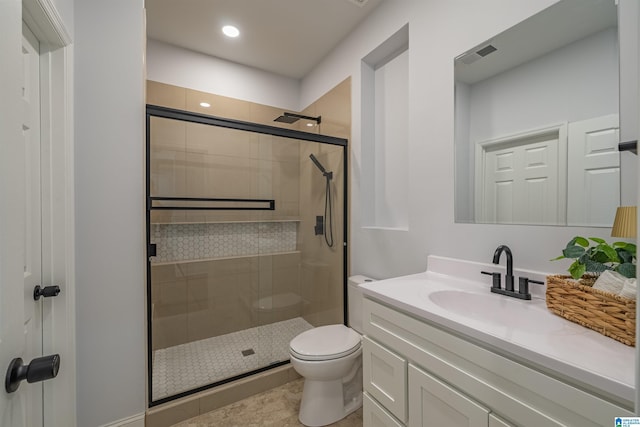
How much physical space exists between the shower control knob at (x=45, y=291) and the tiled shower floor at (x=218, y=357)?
73cm

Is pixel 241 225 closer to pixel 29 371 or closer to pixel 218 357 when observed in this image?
pixel 218 357

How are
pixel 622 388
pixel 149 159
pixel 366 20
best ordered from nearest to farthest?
1. pixel 622 388
2. pixel 149 159
3. pixel 366 20

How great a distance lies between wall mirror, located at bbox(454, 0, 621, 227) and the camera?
992 mm

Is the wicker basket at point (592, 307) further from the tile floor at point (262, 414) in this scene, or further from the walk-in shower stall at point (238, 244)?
the walk-in shower stall at point (238, 244)

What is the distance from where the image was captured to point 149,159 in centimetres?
159

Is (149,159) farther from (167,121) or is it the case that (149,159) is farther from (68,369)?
(68,369)

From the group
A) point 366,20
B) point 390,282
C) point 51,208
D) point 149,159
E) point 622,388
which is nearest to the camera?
point 622,388

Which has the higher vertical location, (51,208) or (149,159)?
(149,159)

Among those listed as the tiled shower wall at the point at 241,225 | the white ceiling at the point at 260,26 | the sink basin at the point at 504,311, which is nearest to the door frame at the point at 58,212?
the tiled shower wall at the point at 241,225

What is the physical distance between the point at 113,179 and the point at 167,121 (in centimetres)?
49

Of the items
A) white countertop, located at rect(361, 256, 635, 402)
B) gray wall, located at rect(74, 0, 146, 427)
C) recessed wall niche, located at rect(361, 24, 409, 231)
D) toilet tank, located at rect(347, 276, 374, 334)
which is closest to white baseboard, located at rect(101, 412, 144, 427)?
gray wall, located at rect(74, 0, 146, 427)

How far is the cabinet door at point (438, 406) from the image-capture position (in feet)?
2.61

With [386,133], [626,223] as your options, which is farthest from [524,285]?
[386,133]

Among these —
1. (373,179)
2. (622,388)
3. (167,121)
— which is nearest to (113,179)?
(167,121)
